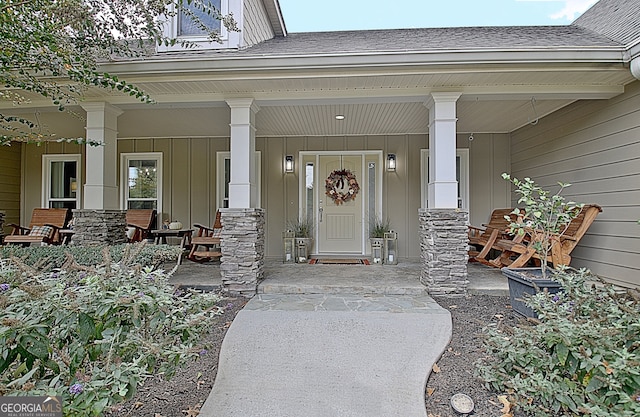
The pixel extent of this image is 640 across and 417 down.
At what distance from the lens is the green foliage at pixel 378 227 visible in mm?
6223

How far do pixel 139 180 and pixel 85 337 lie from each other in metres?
6.35

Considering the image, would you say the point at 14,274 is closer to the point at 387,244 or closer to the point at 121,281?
the point at 121,281

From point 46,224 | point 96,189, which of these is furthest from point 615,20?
point 46,224

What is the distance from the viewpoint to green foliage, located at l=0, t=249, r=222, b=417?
1.34 meters

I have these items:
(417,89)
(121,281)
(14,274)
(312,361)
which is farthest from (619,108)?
(14,274)

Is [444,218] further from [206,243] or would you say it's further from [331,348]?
[206,243]

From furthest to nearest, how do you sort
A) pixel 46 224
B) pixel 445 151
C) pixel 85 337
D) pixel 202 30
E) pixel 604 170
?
pixel 46 224 → pixel 202 30 → pixel 604 170 → pixel 445 151 → pixel 85 337

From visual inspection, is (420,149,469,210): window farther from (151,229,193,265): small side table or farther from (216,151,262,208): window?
(151,229,193,265): small side table

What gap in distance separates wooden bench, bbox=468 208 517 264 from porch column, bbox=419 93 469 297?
113 centimetres

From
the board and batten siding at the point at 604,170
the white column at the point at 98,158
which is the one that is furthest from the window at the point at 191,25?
the board and batten siding at the point at 604,170

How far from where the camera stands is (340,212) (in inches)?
268

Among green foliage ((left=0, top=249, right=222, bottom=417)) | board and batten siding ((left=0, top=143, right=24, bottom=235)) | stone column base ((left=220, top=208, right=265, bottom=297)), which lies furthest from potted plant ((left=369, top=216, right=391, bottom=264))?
board and batten siding ((left=0, top=143, right=24, bottom=235))

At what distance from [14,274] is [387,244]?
16.6 ft

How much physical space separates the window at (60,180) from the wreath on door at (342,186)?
5207 mm
